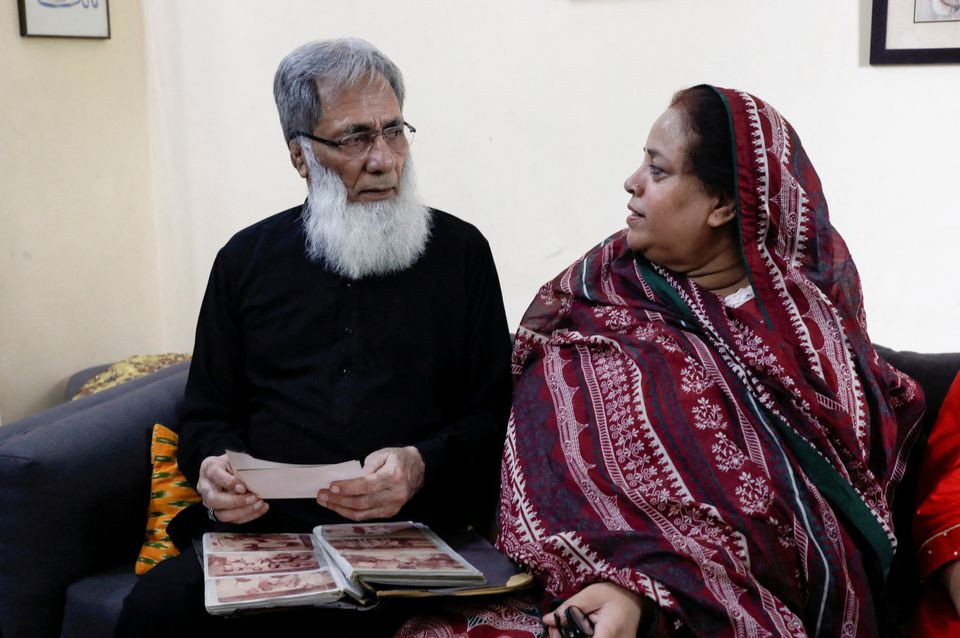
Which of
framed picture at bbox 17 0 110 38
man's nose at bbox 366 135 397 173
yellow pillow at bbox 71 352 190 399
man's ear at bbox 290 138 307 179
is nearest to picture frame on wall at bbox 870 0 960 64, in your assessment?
man's nose at bbox 366 135 397 173

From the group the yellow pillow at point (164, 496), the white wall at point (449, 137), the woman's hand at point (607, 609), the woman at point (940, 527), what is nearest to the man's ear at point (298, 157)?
the yellow pillow at point (164, 496)

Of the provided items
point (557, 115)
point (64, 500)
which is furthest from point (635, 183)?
point (64, 500)

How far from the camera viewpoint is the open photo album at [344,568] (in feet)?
5.67

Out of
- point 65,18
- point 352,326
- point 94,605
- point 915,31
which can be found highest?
point 65,18

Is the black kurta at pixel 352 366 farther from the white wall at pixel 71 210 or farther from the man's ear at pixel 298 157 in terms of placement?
A: the white wall at pixel 71 210

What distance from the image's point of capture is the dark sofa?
218 cm

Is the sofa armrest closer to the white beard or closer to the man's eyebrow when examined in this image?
the white beard

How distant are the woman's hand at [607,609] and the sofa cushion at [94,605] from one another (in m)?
1.03

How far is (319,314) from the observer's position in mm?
2250

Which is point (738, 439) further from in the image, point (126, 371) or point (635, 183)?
point (126, 371)

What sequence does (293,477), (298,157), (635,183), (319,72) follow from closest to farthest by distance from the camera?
(293,477), (635,183), (319,72), (298,157)

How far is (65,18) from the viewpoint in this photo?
10.6ft

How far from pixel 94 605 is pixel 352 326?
0.84 m

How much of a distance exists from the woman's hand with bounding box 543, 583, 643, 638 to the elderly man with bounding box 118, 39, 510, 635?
460mm
